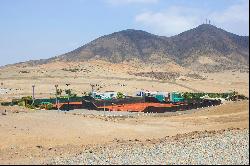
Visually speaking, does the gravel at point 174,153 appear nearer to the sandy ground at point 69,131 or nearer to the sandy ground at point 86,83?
the sandy ground at point 69,131

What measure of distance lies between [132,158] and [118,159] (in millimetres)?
814

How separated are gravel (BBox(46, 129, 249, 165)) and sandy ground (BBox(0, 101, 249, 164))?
266 cm

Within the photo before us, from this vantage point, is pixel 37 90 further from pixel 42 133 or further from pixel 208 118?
pixel 42 133

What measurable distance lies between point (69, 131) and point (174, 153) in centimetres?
1311

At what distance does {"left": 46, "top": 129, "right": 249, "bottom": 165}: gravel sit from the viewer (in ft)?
88.4

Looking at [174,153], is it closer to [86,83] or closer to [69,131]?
[69,131]

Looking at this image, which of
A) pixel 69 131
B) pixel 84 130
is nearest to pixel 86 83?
pixel 84 130

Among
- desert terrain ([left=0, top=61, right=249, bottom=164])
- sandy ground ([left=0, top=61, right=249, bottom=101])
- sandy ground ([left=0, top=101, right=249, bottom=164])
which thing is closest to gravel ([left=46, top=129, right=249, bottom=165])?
desert terrain ([left=0, top=61, right=249, bottom=164])

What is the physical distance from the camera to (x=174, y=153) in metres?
29.2

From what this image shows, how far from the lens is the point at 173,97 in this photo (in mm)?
81125

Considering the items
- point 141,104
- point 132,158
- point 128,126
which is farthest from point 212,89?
point 132,158

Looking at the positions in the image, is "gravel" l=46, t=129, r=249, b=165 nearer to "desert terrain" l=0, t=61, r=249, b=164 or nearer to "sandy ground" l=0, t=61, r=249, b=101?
"desert terrain" l=0, t=61, r=249, b=164

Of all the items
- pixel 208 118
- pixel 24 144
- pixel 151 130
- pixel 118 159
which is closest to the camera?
pixel 118 159

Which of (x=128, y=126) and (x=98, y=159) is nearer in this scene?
(x=98, y=159)
